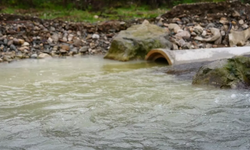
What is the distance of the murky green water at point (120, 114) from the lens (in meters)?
2.84

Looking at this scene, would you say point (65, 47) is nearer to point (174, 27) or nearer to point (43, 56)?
point (43, 56)

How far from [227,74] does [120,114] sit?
227 cm

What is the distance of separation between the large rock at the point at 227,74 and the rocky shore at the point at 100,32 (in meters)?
4.83

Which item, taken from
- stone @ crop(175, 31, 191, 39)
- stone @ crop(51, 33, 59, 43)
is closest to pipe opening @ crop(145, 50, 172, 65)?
stone @ crop(175, 31, 191, 39)

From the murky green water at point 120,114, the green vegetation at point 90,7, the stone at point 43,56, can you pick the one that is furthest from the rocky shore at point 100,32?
the murky green water at point 120,114

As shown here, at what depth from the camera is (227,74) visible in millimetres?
4984

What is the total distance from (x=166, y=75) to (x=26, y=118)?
137 inches

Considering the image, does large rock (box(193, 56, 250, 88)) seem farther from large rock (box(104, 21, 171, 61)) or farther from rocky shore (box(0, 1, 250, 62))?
rocky shore (box(0, 1, 250, 62))

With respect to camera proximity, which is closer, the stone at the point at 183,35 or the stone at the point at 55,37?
the stone at the point at 55,37

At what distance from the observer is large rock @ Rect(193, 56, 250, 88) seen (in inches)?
194

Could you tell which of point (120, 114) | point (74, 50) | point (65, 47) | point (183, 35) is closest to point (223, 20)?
point (183, 35)

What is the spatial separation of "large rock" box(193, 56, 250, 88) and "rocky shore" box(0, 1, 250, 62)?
4827 millimetres

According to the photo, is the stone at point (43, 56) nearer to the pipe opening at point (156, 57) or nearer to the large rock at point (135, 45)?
the large rock at point (135, 45)

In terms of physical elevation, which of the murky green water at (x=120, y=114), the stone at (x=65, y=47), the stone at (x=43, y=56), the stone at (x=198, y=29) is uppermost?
the stone at (x=198, y=29)
